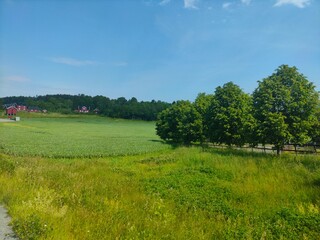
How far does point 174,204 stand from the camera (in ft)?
42.6

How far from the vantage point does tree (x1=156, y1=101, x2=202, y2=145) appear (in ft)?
157

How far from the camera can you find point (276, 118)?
2619 centimetres

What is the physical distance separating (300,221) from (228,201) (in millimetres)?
3916

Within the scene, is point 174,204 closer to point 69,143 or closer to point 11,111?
point 69,143

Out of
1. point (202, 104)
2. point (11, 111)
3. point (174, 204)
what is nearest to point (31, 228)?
point (174, 204)

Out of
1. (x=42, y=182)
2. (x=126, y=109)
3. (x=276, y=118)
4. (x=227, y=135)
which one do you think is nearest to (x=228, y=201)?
(x=42, y=182)

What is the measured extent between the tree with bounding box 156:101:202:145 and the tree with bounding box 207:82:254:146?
7393 millimetres

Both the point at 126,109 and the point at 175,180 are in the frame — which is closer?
the point at 175,180

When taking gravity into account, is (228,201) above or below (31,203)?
below

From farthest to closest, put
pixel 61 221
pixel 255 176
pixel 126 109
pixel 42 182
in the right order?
pixel 126 109
pixel 255 176
pixel 42 182
pixel 61 221

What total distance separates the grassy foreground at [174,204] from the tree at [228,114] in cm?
1684

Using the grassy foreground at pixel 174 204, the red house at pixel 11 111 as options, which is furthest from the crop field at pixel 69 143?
the red house at pixel 11 111

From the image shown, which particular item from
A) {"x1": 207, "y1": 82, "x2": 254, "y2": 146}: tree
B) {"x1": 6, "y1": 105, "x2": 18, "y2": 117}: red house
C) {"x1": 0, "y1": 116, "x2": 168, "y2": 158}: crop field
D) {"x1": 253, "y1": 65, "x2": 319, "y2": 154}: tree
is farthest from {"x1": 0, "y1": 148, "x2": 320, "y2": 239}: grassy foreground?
{"x1": 6, "y1": 105, "x2": 18, "y2": 117}: red house

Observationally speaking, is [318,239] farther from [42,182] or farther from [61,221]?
[42,182]
